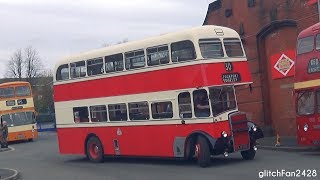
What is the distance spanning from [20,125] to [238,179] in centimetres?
2796

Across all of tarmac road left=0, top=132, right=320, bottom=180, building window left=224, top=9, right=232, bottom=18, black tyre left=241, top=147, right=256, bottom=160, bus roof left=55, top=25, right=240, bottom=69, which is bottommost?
tarmac road left=0, top=132, right=320, bottom=180

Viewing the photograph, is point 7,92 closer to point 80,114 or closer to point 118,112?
point 80,114

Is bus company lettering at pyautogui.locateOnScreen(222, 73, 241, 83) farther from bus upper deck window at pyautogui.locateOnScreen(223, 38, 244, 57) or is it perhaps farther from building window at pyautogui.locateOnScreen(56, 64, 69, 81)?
building window at pyautogui.locateOnScreen(56, 64, 69, 81)

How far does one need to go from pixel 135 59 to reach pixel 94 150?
14.8 feet

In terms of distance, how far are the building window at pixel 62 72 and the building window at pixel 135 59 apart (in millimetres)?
3788

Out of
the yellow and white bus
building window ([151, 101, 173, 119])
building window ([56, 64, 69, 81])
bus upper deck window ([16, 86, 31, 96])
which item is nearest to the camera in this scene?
building window ([151, 101, 173, 119])

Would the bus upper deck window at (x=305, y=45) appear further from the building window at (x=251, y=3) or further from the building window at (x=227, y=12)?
the building window at (x=227, y=12)

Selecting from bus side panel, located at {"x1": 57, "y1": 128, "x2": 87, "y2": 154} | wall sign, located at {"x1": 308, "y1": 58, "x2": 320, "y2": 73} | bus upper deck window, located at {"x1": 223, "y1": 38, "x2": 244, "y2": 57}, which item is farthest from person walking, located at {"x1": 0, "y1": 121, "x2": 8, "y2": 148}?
wall sign, located at {"x1": 308, "y1": 58, "x2": 320, "y2": 73}

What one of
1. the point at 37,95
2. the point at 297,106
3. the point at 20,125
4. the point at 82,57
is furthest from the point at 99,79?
the point at 37,95

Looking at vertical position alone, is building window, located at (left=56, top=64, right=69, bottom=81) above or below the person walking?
above

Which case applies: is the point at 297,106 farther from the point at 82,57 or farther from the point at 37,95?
the point at 37,95

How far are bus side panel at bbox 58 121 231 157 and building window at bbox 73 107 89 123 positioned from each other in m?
0.38

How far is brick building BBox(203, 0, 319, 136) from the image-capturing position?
1007 inches

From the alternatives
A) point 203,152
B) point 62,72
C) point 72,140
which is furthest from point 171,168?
point 62,72
